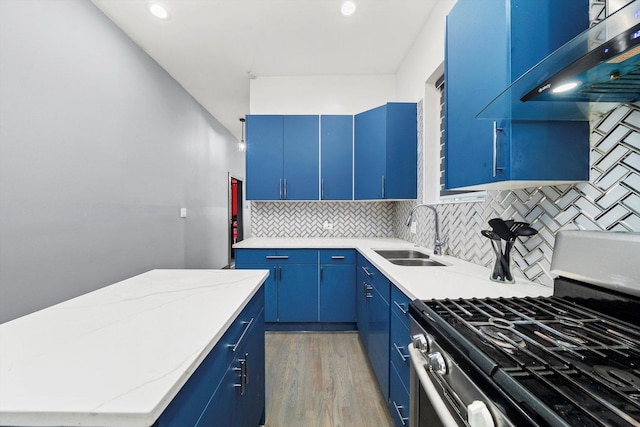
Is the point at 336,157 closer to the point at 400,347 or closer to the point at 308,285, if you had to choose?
the point at 308,285

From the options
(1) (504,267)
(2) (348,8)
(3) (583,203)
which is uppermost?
(2) (348,8)

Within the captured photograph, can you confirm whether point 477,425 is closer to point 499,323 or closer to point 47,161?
point 499,323

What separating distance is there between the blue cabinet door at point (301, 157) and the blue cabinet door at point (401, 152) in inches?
32.6

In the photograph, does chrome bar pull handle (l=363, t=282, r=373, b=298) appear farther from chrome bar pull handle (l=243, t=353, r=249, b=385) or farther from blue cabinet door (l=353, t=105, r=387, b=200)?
chrome bar pull handle (l=243, t=353, r=249, b=385)

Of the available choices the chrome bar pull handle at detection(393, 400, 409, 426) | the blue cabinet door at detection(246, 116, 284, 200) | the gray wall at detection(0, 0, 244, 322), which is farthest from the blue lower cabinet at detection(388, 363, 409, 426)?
the gray wall at detection(0, 0, 244, 322)

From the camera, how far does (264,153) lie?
3008mm

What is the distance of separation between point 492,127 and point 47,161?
2775 millimetres

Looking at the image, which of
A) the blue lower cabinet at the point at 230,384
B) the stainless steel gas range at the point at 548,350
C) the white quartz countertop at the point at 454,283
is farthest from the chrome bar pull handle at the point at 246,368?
the white quartz countertop at the point at 454,283

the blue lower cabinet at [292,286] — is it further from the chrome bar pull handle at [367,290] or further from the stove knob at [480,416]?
the stove knob at [480,416]

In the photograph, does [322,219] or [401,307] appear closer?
[401,307]

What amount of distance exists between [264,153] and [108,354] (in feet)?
8.56

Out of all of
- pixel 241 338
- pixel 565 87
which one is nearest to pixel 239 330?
pixel 241 338

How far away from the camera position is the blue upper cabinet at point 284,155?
2.99 metres

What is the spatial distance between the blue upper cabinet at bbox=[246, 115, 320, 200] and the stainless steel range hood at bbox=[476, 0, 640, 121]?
210 centimetres
